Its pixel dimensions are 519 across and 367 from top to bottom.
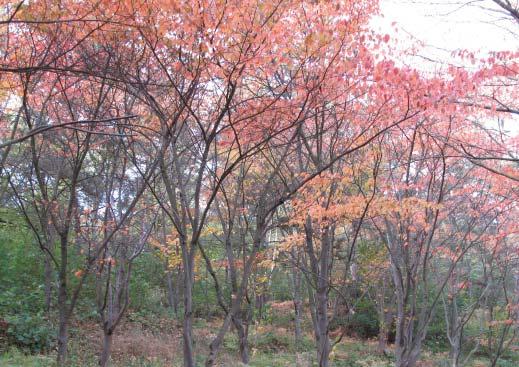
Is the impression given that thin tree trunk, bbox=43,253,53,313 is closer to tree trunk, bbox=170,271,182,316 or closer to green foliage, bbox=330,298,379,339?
tree trunk, bbox=170,271,182,316

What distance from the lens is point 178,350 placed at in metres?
12.1

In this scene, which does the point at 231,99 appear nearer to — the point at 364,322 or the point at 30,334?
the point at 30,334

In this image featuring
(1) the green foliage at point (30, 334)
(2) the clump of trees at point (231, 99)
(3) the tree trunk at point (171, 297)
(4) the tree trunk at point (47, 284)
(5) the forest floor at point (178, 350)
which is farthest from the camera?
(3) the tree trunk at point (171, 297)

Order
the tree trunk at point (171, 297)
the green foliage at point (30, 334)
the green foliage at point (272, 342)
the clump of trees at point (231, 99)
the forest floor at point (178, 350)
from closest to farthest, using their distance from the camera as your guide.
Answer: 1. the clump of trees at point (231, 99)
2. the green foliage at point (30, 334)
3. the forest floor at point (178, 350)
4. the green foliage at point (272, 342)
5. the tree trunk at point (171, 297)

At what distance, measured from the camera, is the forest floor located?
989 centimetres

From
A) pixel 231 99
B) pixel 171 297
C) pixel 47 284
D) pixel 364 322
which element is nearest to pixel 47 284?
pixel 47 284

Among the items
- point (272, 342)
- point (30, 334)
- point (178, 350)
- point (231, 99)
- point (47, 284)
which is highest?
point (231, 99)

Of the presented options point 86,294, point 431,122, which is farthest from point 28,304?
point 431,122

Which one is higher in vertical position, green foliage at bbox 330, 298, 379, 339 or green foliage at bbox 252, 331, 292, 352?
green foliage at bbox 330, 298, 379, 339

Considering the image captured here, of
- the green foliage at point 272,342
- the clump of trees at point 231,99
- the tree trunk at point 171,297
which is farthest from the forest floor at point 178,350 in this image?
the clump of trees at point 231,99

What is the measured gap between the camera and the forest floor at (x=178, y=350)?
989 cm

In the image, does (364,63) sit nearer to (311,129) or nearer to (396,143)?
(311,129)

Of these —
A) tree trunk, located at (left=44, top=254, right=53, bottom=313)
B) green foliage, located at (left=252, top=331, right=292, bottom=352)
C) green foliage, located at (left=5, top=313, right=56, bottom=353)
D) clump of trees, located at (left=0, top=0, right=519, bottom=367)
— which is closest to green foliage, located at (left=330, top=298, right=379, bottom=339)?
green foliage, located at (left=252, top=331, right=292, bottom=352)

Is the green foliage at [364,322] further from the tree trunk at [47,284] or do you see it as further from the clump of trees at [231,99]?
the clump of trees at [231,99]
